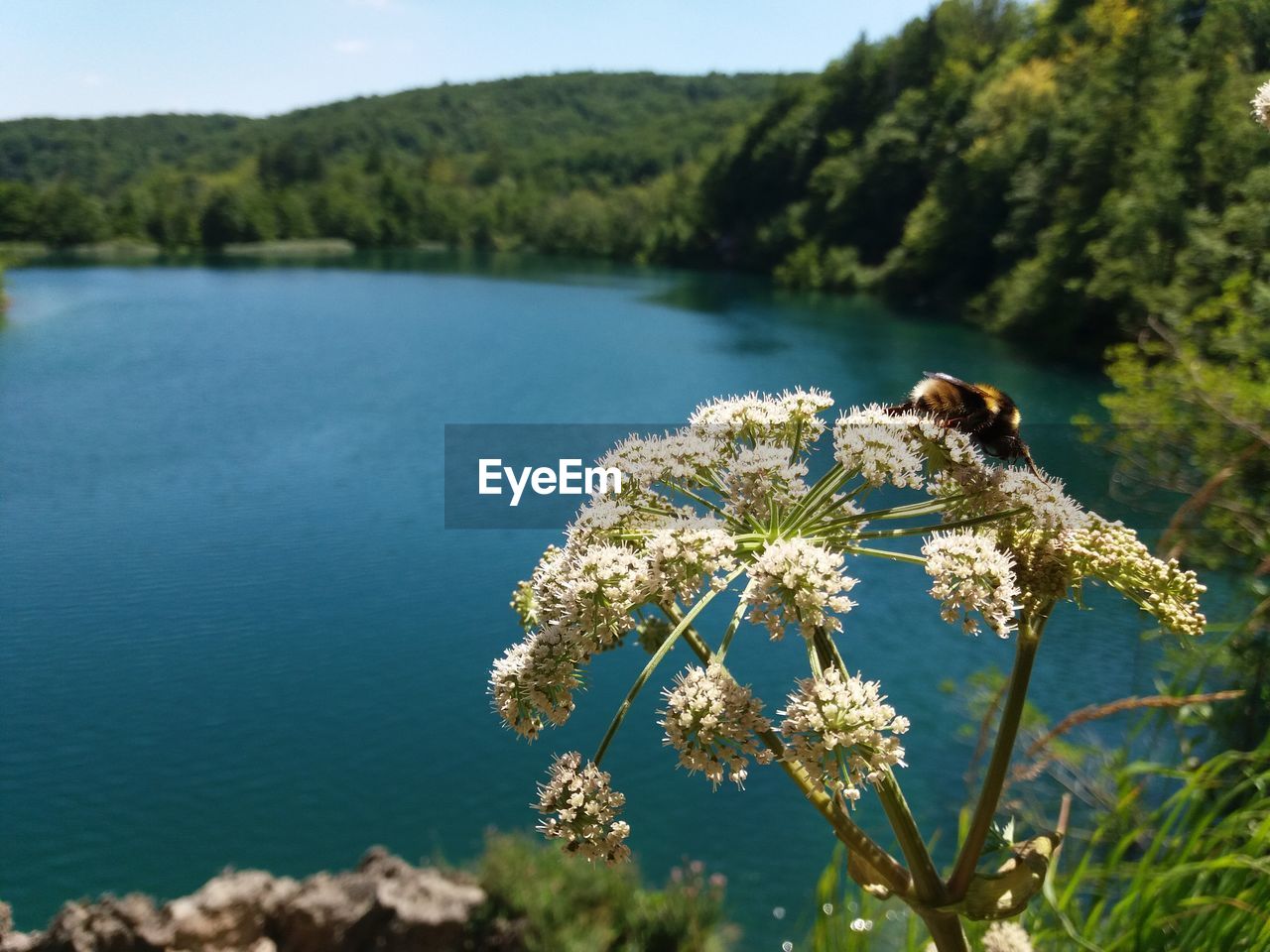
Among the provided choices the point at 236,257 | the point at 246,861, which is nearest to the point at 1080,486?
the point at 246,861

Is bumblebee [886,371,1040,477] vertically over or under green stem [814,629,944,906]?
over

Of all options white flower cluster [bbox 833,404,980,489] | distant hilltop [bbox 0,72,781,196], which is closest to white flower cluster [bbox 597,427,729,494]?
white flower cluster [bbox 833,404,980,489]

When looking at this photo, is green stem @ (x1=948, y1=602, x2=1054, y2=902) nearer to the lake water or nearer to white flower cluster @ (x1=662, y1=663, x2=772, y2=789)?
white flower cluster @ (x1=662, y1=663, x2=772, y2=789)

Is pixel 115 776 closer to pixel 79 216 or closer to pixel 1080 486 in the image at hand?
pixel 1080 486

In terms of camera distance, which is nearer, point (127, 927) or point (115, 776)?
point (127, 927)

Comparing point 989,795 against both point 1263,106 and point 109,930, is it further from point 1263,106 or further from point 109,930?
point 109,930

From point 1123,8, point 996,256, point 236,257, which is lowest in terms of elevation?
point 236,257
